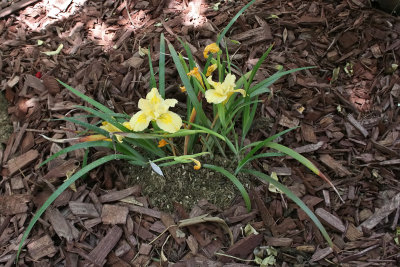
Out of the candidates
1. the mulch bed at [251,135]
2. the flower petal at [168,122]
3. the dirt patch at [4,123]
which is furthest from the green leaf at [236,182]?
the dirt patch at [4,123]

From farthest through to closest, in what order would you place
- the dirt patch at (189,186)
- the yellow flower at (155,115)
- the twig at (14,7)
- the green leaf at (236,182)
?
the twig at (14,7), the dirt patch at (189,186), the green leaf at (236,182), the yellow flower at (155,115)

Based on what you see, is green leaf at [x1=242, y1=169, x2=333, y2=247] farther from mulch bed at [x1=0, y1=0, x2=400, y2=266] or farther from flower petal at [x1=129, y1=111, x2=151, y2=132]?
flower petal at [x1=129, y1=111, x2=151, y2=132]

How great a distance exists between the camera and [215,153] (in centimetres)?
187

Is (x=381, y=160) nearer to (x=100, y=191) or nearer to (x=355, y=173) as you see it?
(x=355, y=173)

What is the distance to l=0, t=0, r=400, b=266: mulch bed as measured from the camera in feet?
5.42

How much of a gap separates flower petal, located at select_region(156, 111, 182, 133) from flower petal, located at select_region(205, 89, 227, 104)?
0.15 metres

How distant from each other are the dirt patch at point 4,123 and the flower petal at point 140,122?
104 centimetres

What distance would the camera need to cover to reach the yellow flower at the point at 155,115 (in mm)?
1438

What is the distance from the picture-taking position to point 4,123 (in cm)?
211

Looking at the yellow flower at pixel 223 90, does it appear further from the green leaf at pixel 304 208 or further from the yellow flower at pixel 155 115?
the green leaf at pixel 304 208

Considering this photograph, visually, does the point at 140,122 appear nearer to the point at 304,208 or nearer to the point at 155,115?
the point at 155,115

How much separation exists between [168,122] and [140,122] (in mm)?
113

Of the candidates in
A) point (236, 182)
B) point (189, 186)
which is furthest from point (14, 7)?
point (236, 182)

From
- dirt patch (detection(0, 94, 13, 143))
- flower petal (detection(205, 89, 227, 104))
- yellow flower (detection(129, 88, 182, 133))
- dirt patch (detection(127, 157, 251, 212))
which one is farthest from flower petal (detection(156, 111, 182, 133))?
dirt patch (detection(0, 94, 13, 143))
